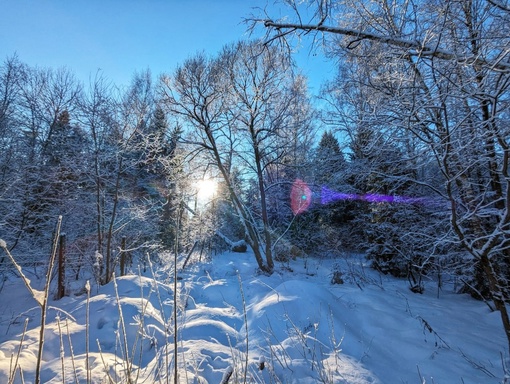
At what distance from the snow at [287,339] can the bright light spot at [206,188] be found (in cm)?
441

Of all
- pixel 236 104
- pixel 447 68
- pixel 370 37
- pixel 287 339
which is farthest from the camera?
pixel 236 104

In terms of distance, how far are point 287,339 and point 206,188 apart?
7.46 metres

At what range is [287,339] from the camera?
352 centimetres

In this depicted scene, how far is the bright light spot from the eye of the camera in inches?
398

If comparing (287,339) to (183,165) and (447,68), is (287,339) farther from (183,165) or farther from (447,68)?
(183,165)

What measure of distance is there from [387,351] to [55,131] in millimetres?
11783

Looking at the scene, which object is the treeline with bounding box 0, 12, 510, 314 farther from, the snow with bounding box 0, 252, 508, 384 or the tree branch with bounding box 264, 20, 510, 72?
the tree branch with bounding box 264, 20, 510, 72

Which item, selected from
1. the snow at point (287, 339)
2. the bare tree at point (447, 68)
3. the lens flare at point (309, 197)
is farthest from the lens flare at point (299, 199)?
the bare tree at point (447, 68)

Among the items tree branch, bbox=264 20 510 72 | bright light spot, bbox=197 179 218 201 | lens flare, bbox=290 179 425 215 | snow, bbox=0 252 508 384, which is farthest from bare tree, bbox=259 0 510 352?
bright light spot, bbox=197 179 218 201

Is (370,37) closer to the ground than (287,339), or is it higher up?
higher up

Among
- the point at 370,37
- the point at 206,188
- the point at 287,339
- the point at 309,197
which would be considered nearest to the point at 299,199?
the point at 309,197

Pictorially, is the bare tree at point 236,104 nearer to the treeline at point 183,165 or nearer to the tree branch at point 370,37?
the treeline at point 183,165

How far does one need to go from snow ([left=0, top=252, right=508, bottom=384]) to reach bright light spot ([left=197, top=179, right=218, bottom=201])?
441cm

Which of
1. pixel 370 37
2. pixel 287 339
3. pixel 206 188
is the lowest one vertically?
pixel 287 339
